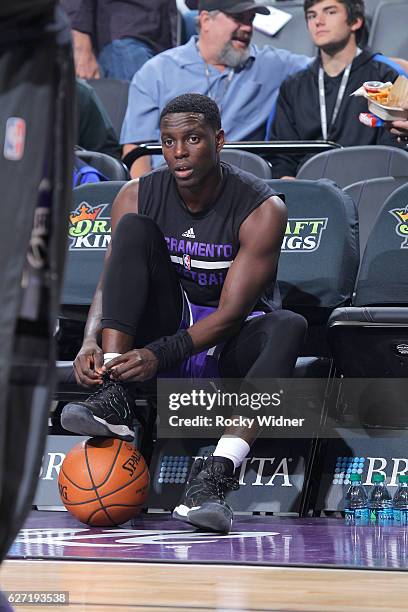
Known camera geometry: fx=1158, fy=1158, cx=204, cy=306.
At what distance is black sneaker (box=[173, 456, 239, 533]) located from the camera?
3549 mm

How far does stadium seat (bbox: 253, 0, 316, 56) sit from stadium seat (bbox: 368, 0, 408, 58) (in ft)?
1.32

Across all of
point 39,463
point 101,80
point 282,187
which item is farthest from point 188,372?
point 101,80

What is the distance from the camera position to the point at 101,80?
7.02 m

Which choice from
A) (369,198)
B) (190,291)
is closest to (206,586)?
(190,291)

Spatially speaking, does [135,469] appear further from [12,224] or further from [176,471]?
[12,224]

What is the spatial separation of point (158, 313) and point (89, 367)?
322mm

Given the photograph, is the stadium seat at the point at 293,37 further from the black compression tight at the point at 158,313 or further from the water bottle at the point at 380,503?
the water bottle at the point at 380,503

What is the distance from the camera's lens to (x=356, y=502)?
13.0 ft

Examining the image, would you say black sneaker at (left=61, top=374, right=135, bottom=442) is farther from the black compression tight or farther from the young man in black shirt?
the young man in black shirt

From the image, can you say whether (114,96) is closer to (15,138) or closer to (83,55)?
(83,55)

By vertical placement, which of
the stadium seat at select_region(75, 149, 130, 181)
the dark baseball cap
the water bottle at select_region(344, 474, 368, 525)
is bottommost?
the water bottle at select_region(344, 474, 368, 525)

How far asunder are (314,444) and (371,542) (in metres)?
0.79

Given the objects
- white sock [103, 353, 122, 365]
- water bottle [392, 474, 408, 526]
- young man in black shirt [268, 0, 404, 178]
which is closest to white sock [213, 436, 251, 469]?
white sock [103, 353, 122, 365]

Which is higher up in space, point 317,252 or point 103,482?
point 317,252
